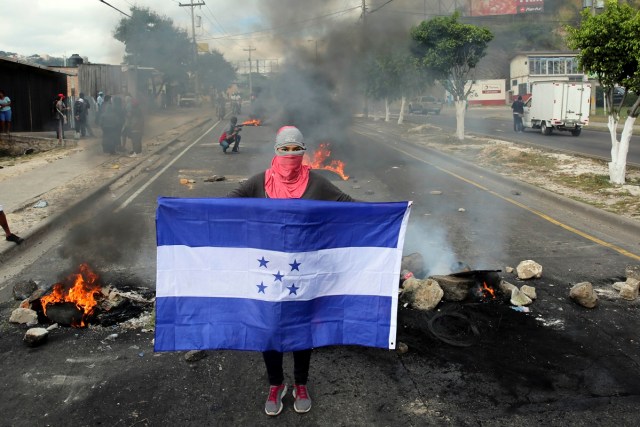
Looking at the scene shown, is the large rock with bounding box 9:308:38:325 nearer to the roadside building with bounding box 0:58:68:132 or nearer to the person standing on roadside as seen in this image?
the person standing on roadside

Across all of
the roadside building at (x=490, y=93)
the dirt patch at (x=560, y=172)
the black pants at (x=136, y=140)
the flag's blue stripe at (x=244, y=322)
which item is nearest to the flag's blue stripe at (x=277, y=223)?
the flag's blue stripe at (x=244, y=322)

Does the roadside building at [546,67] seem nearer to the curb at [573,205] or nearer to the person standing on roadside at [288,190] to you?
the curb at [573,205]

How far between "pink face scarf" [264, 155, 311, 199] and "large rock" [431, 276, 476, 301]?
226 cm

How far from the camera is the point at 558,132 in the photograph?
87.7 feet

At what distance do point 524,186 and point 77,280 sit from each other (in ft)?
28.7

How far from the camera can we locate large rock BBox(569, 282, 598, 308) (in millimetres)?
4801

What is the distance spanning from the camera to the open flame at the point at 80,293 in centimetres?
461

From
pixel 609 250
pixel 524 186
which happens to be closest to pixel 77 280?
pixel 609 250

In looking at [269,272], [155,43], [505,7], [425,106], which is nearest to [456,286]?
[269,272]

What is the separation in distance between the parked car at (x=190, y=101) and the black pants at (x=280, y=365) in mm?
55871

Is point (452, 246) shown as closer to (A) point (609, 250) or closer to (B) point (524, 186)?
(A) point (609, 250)

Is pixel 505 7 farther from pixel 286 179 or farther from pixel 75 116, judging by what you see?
pixel 286 179

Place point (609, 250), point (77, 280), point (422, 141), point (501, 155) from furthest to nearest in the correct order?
point (422, 141) < point (501, 155) < point (609, 250) < point (77, 280)

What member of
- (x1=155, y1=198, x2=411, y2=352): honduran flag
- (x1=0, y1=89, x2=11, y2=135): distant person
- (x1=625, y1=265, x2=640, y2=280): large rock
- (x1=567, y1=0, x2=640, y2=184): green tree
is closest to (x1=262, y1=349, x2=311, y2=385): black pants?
(x1=155, y1=198, x2=411, y2=352): honduran flag
